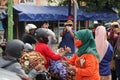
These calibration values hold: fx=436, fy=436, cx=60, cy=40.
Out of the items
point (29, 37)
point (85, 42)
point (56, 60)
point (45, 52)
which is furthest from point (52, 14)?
point (85, 42)

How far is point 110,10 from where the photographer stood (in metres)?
31.1

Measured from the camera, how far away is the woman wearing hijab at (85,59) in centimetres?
643

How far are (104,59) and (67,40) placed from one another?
506 cm

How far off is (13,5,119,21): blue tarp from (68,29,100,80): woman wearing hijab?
20.2 m

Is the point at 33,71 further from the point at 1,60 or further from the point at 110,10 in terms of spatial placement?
the point at 110,10

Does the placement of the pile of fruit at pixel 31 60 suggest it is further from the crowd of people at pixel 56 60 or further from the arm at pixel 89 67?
the arm at pixel 89 67

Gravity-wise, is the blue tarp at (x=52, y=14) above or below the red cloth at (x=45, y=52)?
below

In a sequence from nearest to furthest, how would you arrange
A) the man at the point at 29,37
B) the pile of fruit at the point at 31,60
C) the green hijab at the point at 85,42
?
the green hijab at the point at 85,42
the pile of fruit at the point at 31,60
the man at the point at 29,37

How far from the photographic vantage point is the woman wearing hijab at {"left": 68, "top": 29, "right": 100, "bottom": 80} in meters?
6.43

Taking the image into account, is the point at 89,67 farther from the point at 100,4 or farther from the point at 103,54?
the point at 100,4

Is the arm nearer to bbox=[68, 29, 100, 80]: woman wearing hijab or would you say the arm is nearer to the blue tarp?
bbox=[68, 29, 100, 80]: woman wearing hijab

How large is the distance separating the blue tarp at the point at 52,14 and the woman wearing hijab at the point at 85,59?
2016 centimetres

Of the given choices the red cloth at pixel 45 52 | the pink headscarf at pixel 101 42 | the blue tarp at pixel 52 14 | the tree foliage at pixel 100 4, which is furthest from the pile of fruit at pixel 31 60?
the tree foliage at pixel 100 4

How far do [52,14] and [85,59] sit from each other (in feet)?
72.1
